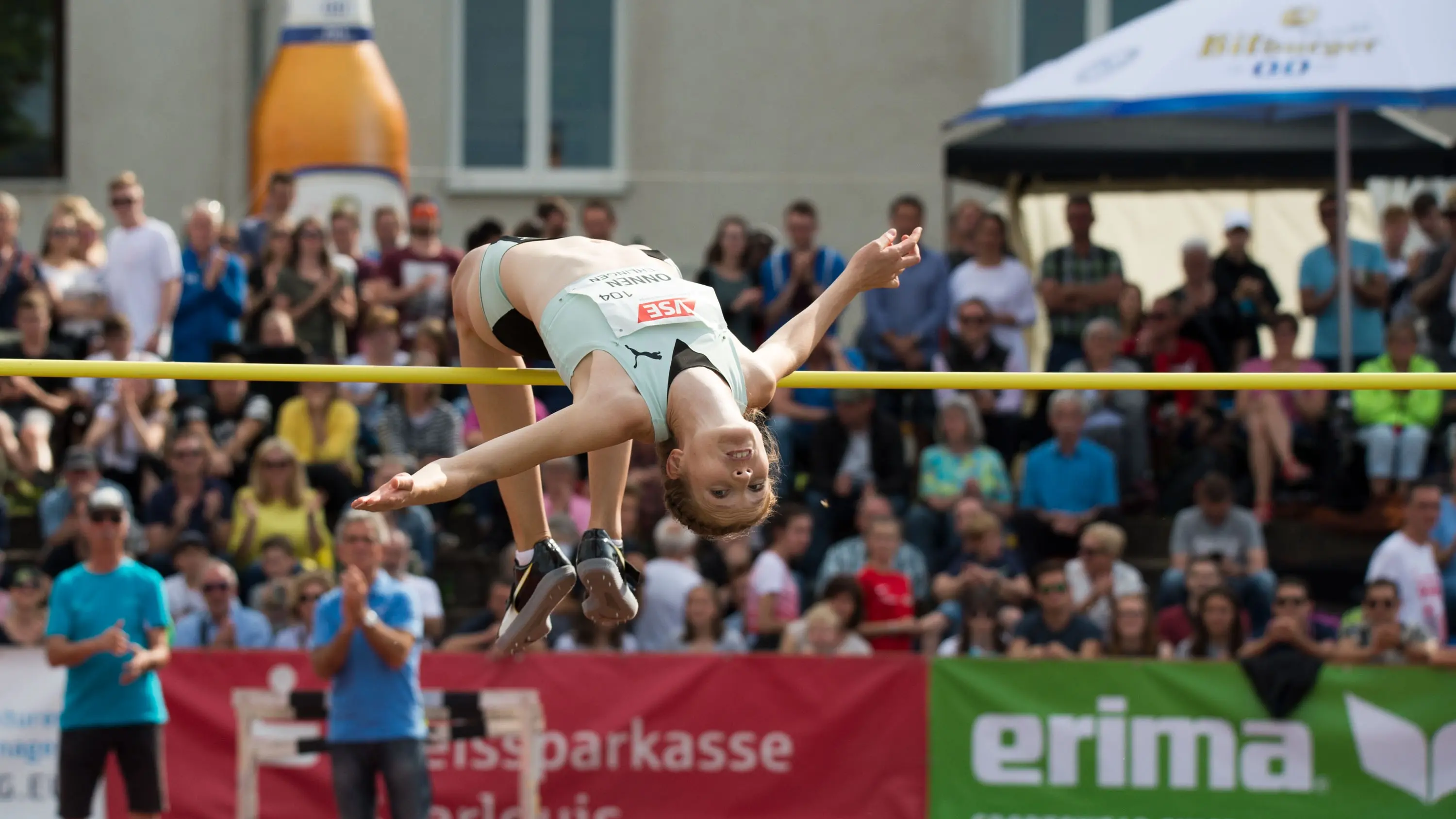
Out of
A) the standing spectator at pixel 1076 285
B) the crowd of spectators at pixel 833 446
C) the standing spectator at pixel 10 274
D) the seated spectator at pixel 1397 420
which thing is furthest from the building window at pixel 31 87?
the seated spectator at pixel 1397 420

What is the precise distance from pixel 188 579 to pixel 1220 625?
4.63 metres

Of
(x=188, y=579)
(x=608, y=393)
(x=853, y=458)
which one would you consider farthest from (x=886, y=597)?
(x=608, y=393)

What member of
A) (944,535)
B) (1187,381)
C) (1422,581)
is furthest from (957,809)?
(1187,381)

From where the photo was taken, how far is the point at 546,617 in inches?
245

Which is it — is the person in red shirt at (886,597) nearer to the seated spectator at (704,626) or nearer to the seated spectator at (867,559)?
the seated spectator at (867,559)

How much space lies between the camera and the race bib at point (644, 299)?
19.6 ft

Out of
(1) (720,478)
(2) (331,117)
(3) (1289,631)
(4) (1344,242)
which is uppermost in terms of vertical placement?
(2) (331,117)

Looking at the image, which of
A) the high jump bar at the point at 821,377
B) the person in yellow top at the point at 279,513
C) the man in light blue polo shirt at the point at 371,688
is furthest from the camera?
the person in yellow top at the point at 279,513

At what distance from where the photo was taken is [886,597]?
9.98 metres

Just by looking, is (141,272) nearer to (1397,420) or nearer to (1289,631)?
(1289,631)

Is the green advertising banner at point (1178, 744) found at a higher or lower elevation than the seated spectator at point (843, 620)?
lower

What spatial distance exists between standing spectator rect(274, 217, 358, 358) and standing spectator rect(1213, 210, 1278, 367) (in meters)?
4.61

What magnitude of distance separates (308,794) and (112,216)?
22.2 ft

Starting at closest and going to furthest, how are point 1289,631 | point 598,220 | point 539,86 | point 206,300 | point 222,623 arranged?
point 1289,631 < point 222,623 < point 206,300 < point 598,220 < point 539,86
